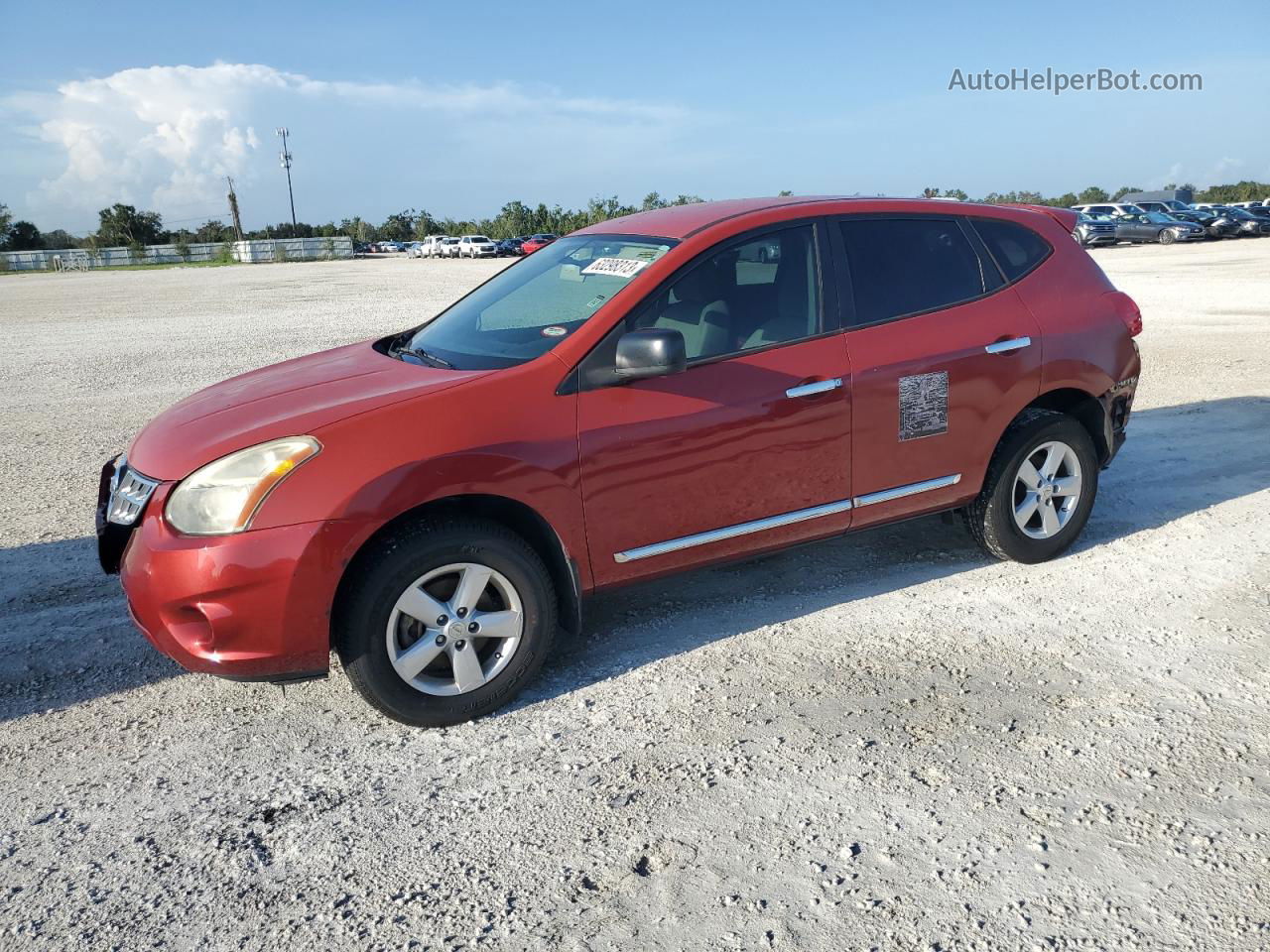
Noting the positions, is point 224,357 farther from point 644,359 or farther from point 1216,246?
point 1216,246

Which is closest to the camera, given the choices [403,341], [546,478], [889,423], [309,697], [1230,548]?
[546,478]

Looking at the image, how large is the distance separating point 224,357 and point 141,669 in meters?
9.87

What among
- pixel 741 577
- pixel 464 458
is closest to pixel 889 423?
pixel 741 577

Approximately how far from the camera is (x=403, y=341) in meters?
4.77

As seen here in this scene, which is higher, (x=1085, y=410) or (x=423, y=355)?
(x=423, y=355)

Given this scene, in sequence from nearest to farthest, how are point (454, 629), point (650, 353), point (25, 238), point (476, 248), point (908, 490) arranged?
1. point (454, 629)
2. point (650, 353)
3. point (908, 490)
4. point (476, 248)
5. point (25, 238)

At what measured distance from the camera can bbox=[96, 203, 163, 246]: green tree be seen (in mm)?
84938

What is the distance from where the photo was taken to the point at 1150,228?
122ft

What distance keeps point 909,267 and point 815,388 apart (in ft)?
2.91

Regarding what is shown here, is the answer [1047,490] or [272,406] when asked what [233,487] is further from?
[1047,490]

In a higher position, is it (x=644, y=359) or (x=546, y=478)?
(x=644, y=359)

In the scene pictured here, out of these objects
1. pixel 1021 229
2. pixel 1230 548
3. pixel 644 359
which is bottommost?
pixel 1230 548

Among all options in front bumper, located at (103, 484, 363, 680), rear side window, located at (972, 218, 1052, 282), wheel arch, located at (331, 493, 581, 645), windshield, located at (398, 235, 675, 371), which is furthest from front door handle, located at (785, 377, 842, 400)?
front bumper, located at (103, 484, 363, 680)

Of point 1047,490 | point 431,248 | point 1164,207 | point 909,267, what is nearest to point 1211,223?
point 1164,207
